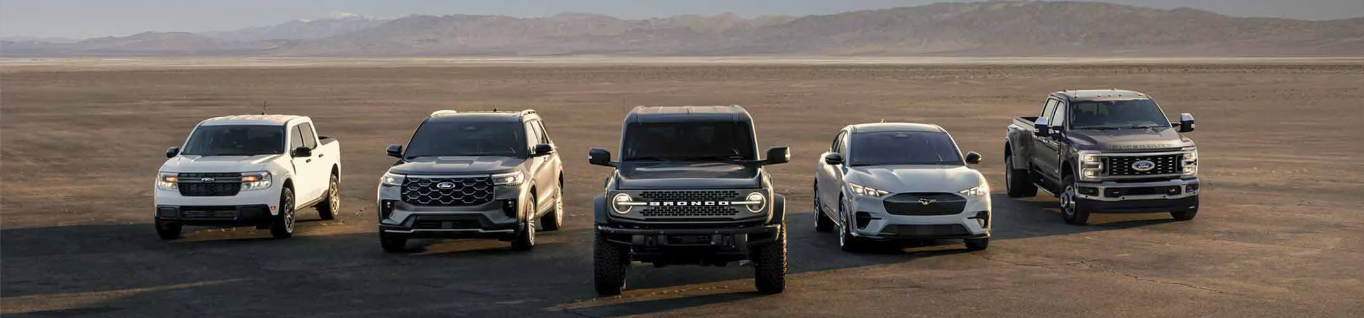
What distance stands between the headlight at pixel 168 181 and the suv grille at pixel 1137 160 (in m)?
12.4

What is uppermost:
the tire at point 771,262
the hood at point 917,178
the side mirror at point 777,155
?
the side mirror at point 777,155

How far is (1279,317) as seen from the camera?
42.5ft

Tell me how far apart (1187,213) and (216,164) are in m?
13.3

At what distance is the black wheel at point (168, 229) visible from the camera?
1848 cm

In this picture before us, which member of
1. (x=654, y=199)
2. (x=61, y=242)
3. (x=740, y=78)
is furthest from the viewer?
(x=740, y=78)

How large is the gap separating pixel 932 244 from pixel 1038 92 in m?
51.9

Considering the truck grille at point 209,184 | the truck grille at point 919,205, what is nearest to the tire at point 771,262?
the truck grille at point 919,205

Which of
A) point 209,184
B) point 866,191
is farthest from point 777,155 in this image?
point 209,184

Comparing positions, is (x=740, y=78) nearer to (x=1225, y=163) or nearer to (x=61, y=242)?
(x=1225, y=163)

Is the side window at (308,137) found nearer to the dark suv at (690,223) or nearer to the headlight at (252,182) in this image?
the headlight at (252,182)

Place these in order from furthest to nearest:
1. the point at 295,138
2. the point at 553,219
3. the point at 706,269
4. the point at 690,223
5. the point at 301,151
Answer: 1. the point at 295,138
2. the point at 553,219
3. the point at 301,151
4. the point at 706,269
5. the point at 690,223

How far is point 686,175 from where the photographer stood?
1424 cm

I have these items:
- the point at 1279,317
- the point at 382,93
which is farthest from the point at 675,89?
the point at 1279,317

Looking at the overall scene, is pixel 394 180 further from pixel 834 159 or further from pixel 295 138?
pixel 834 159
